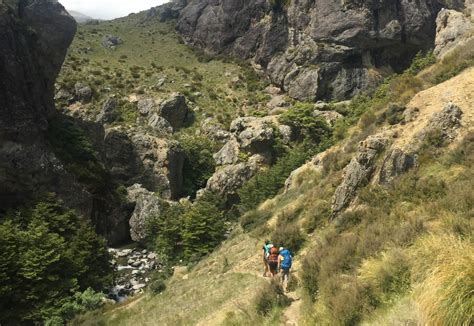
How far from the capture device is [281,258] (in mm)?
14531

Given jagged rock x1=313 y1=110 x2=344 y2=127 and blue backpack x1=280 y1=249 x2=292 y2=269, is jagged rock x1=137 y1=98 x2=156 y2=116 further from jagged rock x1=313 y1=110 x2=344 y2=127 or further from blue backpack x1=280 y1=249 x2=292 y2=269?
blue backpack x1=280 y1=249 x2=292 y2=269

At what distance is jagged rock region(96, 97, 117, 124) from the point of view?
62562mm

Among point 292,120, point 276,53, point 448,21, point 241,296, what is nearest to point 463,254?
point 241,296

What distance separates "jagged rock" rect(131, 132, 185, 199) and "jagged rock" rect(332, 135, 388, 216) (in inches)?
1461

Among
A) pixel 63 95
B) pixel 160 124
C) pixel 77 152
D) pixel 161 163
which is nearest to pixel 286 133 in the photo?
pixel 161 163

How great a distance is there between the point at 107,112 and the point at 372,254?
59083mm

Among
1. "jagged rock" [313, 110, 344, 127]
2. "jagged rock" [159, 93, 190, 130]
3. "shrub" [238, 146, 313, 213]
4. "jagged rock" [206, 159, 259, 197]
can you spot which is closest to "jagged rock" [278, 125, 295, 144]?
"jagged rock" [313, 110, 344, 127]

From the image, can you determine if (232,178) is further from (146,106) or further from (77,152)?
(146,106)

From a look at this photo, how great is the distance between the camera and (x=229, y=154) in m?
55.4

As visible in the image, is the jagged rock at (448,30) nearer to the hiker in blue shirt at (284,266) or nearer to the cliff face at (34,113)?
the hiker in blue shirt at (284,266)

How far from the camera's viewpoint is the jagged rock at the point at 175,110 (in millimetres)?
65506

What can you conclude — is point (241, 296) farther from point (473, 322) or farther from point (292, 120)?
point (292, 120)

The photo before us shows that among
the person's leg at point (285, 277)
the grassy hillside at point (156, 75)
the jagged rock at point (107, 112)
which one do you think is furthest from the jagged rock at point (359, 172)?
the jagged rock at point (107, 112)

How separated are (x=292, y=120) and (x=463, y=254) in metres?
52.1
